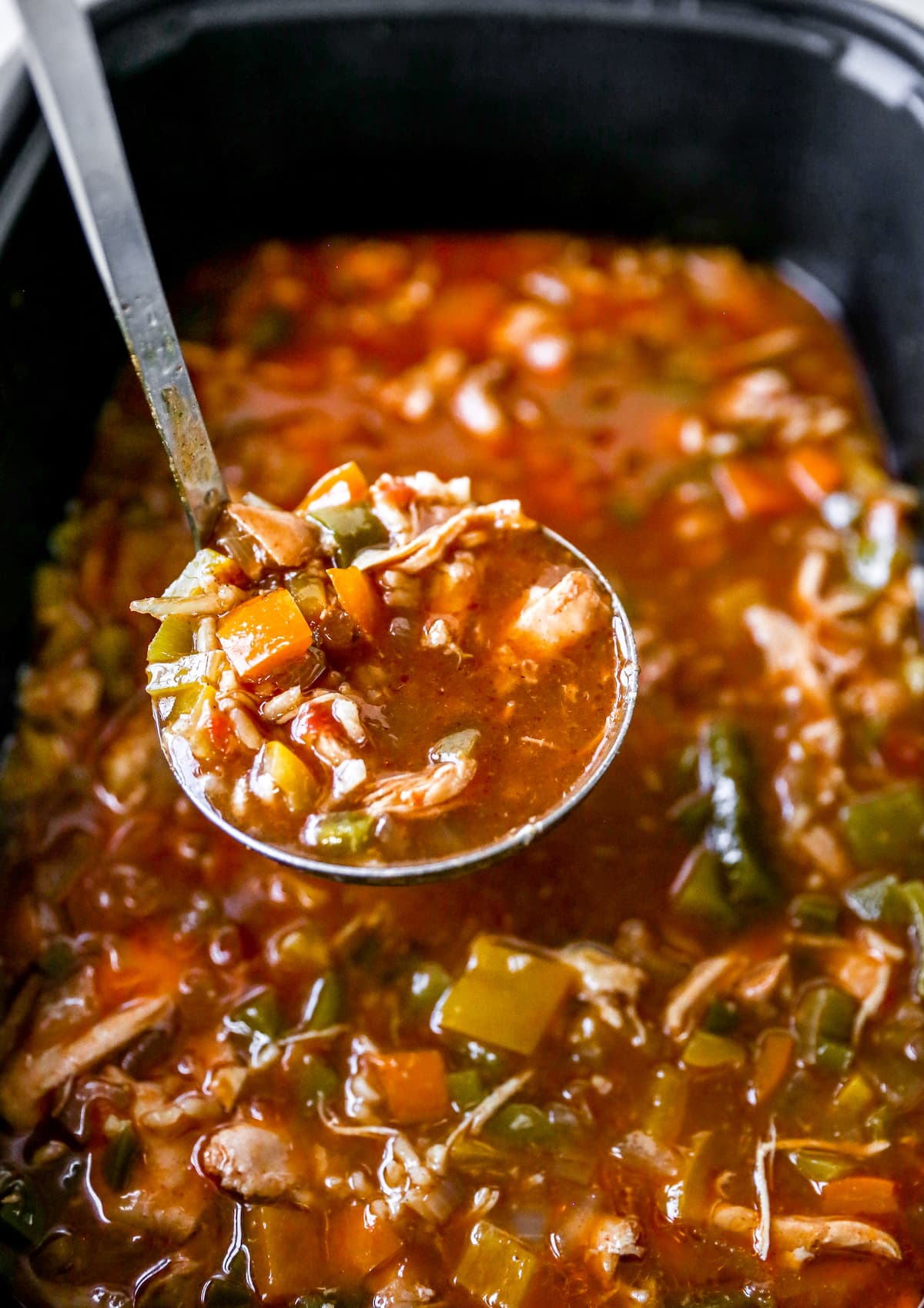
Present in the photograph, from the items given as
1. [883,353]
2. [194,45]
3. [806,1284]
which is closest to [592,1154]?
[806,1284]

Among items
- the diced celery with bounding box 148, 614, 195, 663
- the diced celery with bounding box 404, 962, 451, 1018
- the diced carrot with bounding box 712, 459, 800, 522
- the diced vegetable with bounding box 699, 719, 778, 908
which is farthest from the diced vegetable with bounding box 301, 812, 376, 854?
the diced carrot with bounding box 712, 459, 800, 522

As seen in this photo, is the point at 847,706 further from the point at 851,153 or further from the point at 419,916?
the point at 851,153

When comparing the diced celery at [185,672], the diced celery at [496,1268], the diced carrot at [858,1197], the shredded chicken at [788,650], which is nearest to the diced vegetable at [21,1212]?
the diced celery at [496,1268]

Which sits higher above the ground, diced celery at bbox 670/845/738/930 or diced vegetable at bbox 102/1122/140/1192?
diced vegetable at bbox 102/1122/140/1192

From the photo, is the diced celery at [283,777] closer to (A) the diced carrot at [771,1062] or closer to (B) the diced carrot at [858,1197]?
(A) the diced carrot at [771,1062]

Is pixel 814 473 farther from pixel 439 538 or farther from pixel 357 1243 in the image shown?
pixel 357 1243

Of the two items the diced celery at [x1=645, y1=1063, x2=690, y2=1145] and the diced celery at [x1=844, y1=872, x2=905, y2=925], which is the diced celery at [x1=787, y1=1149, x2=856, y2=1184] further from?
the diced celery at [x1=844, y1=872, x2=905, y2=925]

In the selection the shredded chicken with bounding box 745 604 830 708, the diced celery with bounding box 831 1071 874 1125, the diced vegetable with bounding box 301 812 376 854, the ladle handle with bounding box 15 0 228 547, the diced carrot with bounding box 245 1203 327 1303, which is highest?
the ladle handle with bounding box 15 0 228 547
